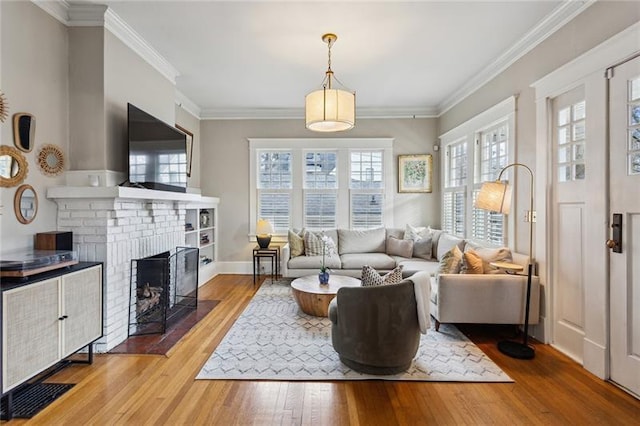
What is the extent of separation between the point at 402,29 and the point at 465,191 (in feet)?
8.32

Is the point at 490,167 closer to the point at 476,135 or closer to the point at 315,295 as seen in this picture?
the point at 476,135

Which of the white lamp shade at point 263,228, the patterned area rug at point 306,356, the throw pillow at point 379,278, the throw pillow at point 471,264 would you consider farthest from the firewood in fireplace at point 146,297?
the throw pillow at point 471,264

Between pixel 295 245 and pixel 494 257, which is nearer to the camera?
pixel 494 257

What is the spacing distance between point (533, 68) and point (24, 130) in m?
4.44

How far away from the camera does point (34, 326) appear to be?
2012 millimetres

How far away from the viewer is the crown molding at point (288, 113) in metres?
5.53

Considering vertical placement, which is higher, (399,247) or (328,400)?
(399,247)

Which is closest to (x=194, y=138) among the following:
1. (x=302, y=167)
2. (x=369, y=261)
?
(x=302, y=167)

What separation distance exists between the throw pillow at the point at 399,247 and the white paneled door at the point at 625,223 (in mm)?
2761

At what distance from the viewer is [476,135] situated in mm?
4223

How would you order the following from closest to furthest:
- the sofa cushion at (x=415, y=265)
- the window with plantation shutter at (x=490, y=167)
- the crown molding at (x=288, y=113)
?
the window with plantation shutter at (x=490, y=167)
the sofa cushion at (x=415, y=265)
the crown molding at (x=288, y=113)

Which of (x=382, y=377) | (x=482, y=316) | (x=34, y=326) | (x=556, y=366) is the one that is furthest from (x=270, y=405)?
(x=556, y=366)

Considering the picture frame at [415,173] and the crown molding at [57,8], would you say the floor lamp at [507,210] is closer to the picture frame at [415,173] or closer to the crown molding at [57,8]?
the picture frame at [415,173]

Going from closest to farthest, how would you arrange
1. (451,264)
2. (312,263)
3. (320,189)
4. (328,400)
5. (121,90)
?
(328,400)
(121,90)
(451,264)
(312,263)
(320,189)
